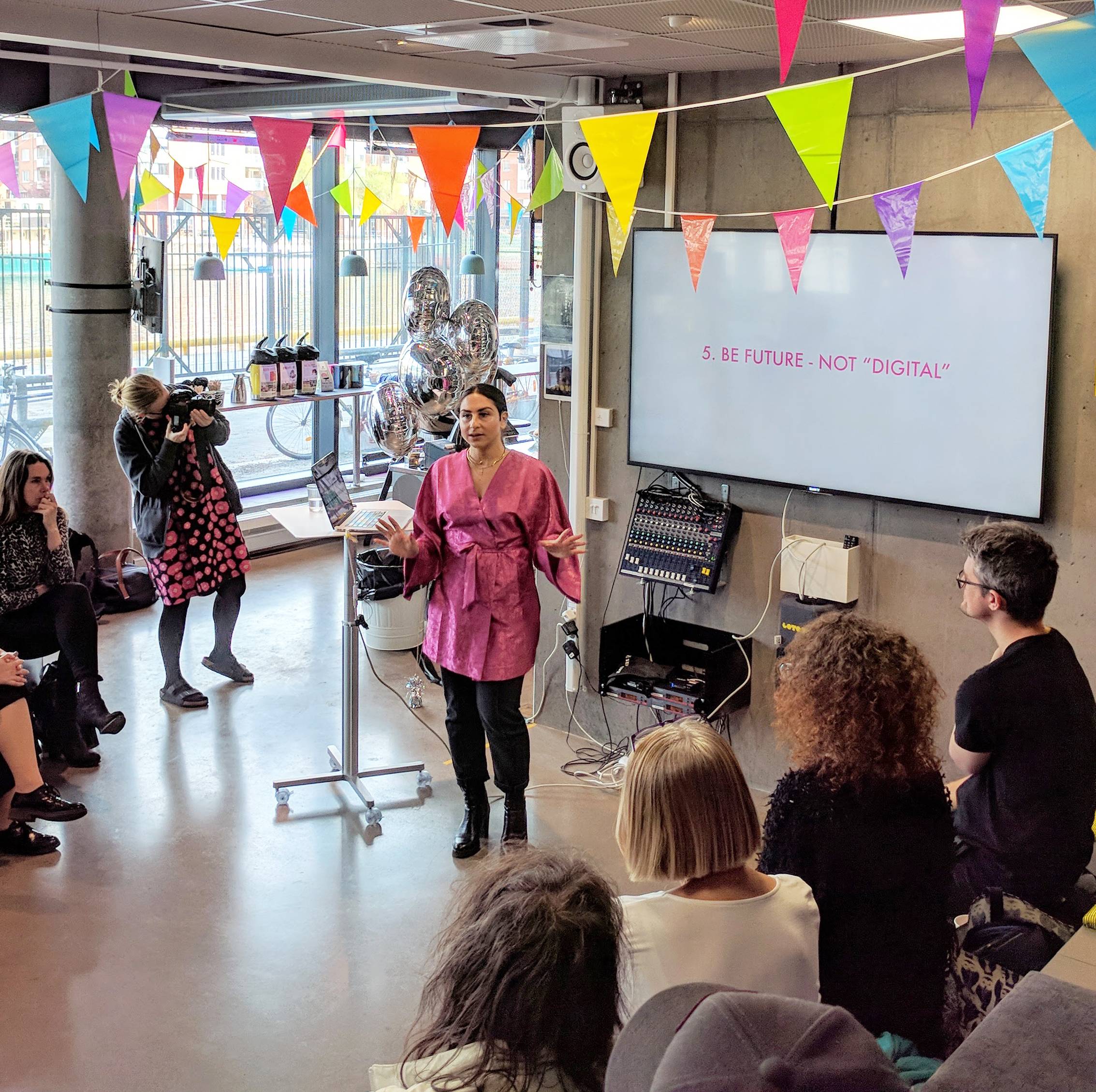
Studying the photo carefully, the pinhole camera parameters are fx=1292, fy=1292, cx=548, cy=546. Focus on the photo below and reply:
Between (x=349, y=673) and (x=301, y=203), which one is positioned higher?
(x=301, y=203)

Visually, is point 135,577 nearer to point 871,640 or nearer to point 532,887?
point 871,640

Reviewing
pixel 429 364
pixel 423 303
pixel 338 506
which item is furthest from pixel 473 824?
pixel 423 303

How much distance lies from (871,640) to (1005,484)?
1.66 metres

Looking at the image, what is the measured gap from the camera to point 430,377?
276 inches

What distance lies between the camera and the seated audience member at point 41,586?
15.1ft

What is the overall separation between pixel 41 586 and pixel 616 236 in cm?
243

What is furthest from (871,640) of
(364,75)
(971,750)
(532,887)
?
(364,75)

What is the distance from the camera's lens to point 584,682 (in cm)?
514

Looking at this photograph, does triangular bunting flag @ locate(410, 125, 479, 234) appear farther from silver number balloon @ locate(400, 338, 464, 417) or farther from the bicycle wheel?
the bicycle wheel

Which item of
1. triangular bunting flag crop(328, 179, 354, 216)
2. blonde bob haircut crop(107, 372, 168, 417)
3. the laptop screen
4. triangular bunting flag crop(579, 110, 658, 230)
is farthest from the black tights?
triangular bunting flag crop(579, 110, 658, 230)

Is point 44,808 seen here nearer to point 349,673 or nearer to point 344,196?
point 349,673

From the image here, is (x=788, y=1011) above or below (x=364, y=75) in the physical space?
below

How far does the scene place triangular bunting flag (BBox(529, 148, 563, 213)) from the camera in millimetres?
4758

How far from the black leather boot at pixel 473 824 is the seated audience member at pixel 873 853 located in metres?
1.96
